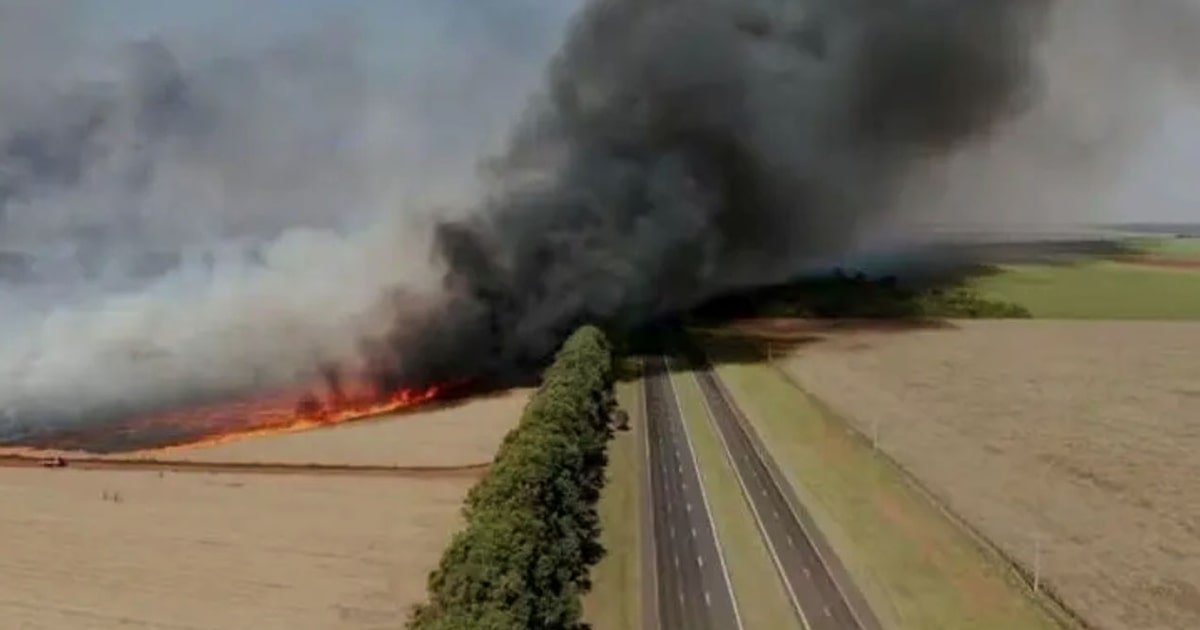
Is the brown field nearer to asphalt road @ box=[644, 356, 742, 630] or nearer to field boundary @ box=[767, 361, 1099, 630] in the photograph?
asphalt road @ box=[644, 356, 742, 630]

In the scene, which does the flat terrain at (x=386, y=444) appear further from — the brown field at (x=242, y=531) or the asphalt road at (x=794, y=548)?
the asphalt road at (x=794, y=548)

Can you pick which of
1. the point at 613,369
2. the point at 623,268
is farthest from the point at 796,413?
the point at 623,268

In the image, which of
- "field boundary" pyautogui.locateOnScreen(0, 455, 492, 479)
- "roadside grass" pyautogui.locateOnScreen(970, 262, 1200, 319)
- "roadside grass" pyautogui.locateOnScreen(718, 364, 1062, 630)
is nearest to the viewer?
"roadside grass" pyautogui.locateOnScreen(718, 364, 1062, 630)

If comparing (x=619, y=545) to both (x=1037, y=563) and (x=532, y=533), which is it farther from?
(x=1037, y=563)

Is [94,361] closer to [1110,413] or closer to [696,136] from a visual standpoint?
[696,136]

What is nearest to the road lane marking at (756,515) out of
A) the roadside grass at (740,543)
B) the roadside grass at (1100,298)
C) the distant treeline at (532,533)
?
the roadside grass at (740,543)

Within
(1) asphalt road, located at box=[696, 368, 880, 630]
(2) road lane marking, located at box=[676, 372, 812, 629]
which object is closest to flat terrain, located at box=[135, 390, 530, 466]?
(2) road lane marking, located at box=[676, 372, 812, 629]
